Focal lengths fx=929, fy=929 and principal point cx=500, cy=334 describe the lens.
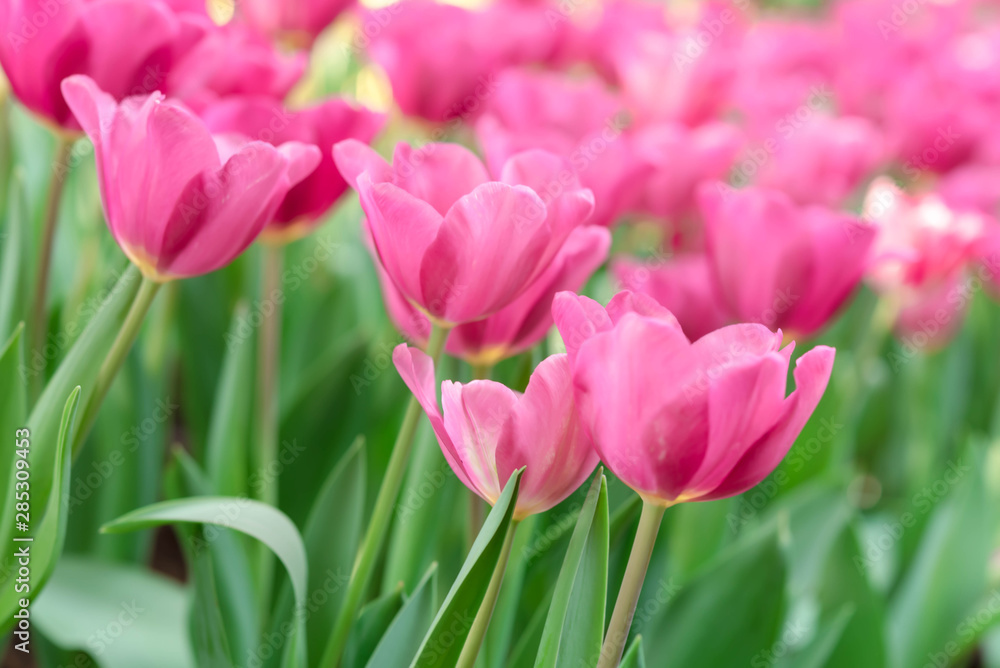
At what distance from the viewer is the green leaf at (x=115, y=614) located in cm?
66

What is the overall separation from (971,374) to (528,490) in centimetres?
105

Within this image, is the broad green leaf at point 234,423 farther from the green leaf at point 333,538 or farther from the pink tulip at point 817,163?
the pink tulip at point 817,163

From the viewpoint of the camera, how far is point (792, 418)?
38cm

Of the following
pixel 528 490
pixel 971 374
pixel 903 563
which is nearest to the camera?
pixel 528 490

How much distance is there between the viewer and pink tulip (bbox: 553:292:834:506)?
364 millimetres

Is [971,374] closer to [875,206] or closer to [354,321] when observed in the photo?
[875,206]

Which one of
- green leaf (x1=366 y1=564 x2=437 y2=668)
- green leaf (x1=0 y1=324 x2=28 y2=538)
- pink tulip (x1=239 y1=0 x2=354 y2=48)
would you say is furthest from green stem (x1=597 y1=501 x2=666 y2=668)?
pink tulip (x1=239 y1=0 x2=354 y2=48)

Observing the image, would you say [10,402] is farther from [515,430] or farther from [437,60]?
[437,60]

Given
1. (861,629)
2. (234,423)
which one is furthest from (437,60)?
(861,629)

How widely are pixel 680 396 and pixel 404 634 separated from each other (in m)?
0.20

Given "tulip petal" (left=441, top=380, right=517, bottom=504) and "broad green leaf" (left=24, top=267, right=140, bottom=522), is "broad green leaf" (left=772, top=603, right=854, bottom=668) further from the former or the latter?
"broad green leaf" (left=24, top=267, right=140, bottom=522)

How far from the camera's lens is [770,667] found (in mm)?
650

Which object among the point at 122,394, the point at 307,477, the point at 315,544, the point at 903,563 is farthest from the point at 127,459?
the point at 903,563

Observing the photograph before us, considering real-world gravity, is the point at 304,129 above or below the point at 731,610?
above
